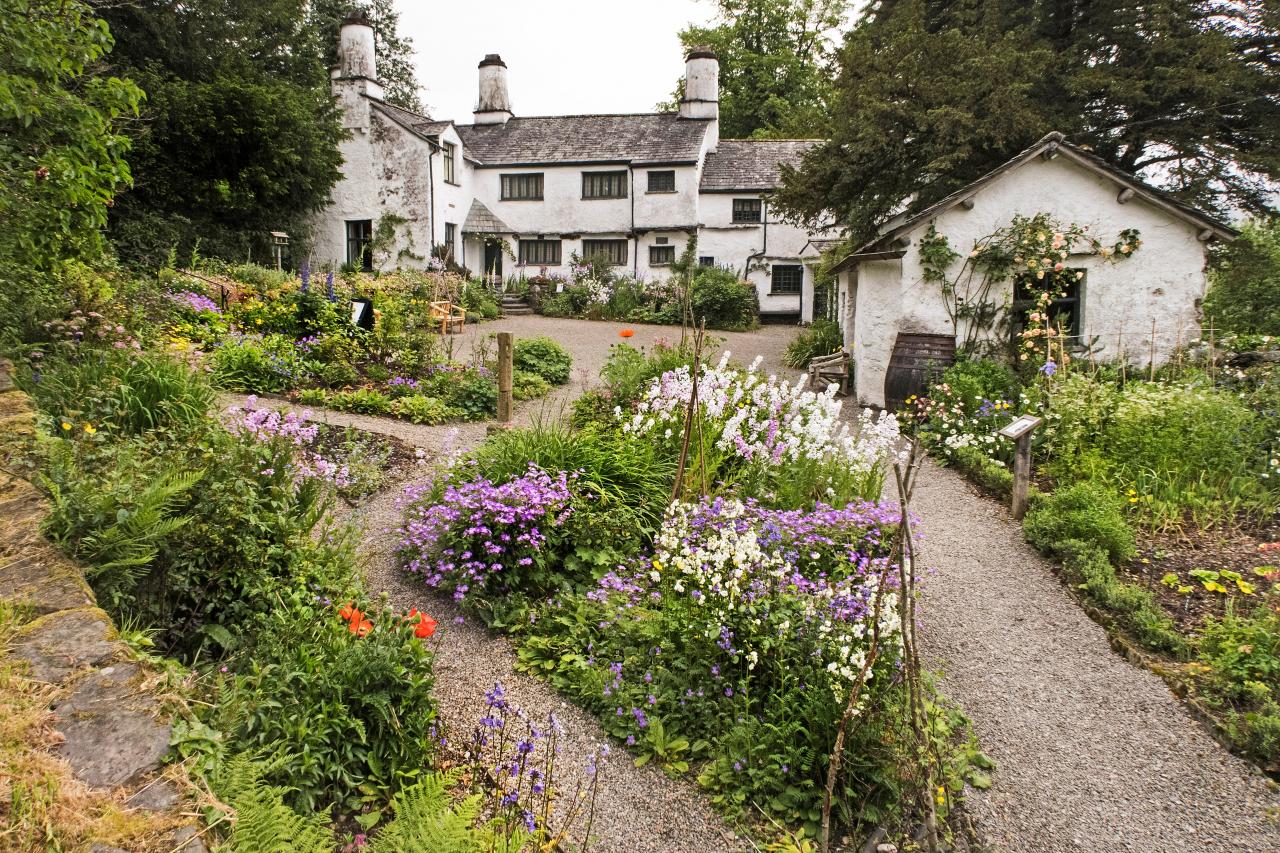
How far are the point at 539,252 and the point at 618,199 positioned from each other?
12.6 ft

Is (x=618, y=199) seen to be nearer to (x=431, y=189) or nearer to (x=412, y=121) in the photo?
(x=431, y=189)

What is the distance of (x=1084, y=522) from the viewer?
21.8ft

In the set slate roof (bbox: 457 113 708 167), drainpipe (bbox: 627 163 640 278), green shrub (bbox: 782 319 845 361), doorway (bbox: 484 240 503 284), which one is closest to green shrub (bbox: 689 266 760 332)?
drainpipe (bbox: 627 163 640 278)

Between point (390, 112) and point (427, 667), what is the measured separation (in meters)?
27.1

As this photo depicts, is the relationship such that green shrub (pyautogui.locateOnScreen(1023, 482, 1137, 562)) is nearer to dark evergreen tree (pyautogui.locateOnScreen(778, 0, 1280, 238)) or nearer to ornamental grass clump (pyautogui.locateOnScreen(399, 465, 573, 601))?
ornamental grass clump (pyautogui.locateOnScreen(399, 465, 573, 601))

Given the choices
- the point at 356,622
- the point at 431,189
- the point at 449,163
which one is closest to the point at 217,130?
the point at 431,189

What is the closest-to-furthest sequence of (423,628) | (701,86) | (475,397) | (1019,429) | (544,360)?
(423,628), (1019,429), (475,397), (544,360), (701,86)

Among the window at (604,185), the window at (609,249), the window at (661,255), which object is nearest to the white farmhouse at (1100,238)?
the window at (661,255)

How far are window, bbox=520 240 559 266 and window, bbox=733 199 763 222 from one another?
23.8 ft

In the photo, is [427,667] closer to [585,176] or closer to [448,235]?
[448,235]

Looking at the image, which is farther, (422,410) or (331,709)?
(422,410)

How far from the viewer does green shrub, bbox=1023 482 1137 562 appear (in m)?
6.48

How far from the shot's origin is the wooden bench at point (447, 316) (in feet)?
59.4

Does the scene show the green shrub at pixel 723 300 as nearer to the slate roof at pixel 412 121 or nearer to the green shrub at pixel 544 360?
the slate roof at pixel 412 121
